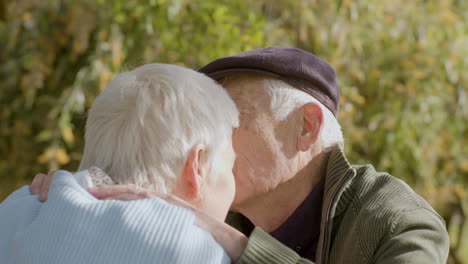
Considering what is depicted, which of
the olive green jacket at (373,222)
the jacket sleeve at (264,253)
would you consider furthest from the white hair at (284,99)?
the jacket sleeve at (264,253)

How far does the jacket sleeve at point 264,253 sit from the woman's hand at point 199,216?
1.0 inches

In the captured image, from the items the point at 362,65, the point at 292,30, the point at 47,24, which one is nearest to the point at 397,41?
the point at 362,65

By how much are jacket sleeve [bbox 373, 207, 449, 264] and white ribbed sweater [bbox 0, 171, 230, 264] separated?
59 cm

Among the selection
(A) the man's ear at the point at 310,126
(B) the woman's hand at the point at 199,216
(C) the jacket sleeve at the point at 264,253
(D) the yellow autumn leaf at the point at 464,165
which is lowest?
(D) the yellow autumn leaf at the point at 464,165

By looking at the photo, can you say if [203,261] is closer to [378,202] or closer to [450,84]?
[378,202]

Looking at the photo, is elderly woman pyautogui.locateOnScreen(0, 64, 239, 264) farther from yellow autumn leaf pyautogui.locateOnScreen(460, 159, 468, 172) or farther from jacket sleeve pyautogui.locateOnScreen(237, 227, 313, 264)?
yellow autumn leaf pyautogui.locateOnScreen(460, 159, 468, 172)

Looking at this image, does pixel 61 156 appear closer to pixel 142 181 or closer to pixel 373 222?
pixel 373 222

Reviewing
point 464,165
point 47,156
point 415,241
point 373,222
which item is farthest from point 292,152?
point 464,165

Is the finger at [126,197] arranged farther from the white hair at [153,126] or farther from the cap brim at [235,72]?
the cap brim at [235,72]

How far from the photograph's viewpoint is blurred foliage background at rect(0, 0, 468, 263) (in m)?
4.32

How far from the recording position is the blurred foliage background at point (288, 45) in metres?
4.32

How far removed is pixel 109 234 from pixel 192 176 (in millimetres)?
288

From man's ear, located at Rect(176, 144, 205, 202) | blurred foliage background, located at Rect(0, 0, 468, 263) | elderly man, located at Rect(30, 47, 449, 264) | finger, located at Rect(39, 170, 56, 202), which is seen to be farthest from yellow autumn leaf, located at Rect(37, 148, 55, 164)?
man's ear, located at Rect(176, 144, 205, 202)

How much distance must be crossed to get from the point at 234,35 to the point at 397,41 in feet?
4.44
